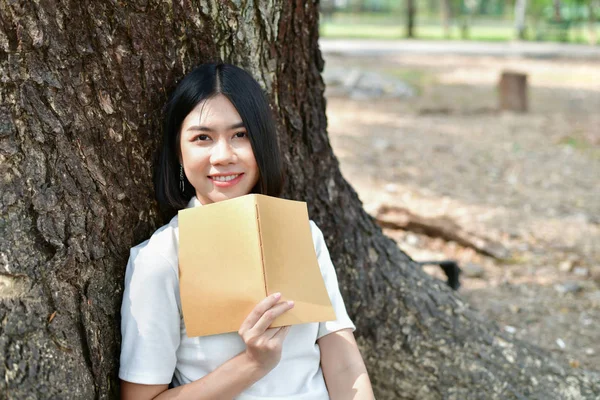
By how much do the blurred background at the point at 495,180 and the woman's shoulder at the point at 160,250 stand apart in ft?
6.34

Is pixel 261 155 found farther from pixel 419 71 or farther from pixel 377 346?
pixel 419 71

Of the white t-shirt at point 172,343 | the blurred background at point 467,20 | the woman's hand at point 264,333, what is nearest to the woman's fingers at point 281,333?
the woman's hand at point 264,333

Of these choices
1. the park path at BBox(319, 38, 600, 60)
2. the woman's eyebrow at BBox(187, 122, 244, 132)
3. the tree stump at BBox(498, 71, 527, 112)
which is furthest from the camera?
the park path at BBox(319, 38, 600, 60)

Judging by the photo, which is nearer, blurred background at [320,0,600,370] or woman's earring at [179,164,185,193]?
woman's earring at [179,164,185,193]

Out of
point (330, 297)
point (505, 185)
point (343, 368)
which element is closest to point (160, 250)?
point (330, 297)

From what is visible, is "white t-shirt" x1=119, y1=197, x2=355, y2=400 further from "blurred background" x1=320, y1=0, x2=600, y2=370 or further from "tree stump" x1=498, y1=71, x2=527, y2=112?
"tree stump" x1=498, y1=71, x2=527, y2=112

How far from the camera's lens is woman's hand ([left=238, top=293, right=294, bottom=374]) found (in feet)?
5.24

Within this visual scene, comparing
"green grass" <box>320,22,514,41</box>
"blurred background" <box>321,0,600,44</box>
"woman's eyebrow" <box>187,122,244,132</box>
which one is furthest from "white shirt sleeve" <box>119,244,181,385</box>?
"blurred background" <box>321,0,600,44</box>

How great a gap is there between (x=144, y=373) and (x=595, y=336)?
231cm

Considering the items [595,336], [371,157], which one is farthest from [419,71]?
[595,336]

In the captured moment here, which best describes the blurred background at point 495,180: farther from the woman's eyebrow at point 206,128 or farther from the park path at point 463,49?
the park path at point 463,49

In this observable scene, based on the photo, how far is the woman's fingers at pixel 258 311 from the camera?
5.24 feet

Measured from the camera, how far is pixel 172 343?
168 centimetres

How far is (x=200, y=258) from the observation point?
1688 mm
